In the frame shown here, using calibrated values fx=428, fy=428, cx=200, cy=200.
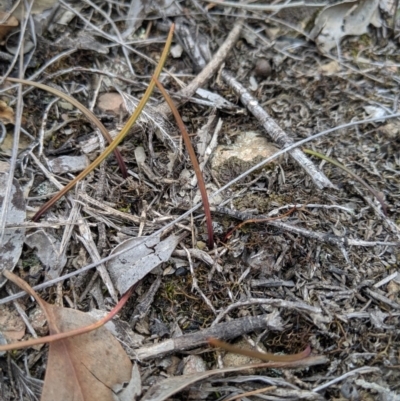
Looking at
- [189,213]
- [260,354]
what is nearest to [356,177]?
[189,213]

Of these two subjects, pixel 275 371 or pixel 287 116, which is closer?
pixel 275 371

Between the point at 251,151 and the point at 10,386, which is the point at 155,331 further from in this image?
the point at 251,151

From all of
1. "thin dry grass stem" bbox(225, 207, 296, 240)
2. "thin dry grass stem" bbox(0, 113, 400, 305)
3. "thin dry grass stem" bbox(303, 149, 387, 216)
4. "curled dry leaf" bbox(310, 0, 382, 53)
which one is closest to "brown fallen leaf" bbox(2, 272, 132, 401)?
"thin dry grass stem" bbox(0, 113, 400, 305)

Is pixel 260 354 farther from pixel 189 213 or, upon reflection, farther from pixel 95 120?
pixel 95 120

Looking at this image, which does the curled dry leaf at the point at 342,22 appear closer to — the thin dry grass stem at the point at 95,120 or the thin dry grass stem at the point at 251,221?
the thin dry grass stem at the point at 251,221

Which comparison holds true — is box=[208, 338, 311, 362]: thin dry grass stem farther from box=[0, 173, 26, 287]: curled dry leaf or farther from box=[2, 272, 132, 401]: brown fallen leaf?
box=[0, 173, 26, 287]: curled dry leaf

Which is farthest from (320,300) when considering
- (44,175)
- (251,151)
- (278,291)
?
(44,175)

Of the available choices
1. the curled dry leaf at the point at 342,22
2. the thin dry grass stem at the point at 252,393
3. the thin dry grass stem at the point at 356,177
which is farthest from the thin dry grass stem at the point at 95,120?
the curled dry leaf at the point at 342,22
